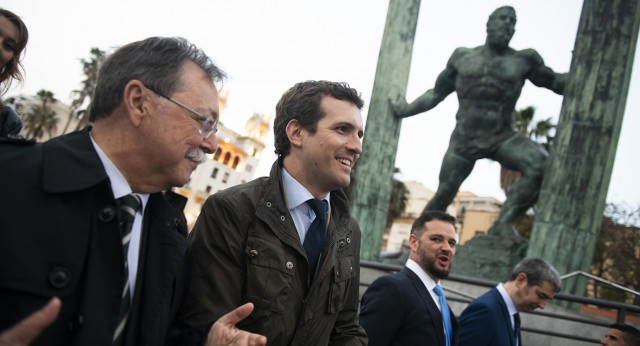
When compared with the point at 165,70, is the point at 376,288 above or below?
below

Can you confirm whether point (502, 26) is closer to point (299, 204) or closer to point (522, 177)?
point (522, 177)

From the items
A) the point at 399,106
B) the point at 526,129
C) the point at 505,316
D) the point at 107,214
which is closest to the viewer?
the point at 107,214

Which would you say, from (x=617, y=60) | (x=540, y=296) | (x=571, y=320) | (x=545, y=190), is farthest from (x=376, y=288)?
(x=617, y=60)

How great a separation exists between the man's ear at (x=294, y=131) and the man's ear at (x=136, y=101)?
881 millimetres

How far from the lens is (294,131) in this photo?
7.73 ft

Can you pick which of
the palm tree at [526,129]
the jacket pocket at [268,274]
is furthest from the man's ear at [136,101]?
the palm tree at [526,129]

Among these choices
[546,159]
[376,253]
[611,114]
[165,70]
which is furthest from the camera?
[376,253]

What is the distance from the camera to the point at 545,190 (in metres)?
5.84

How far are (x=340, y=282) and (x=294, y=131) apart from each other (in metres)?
0.79

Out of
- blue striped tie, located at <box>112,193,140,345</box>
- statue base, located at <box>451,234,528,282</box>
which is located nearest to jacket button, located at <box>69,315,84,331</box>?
blue striped tie, located at <box>112,193,140,345</box>

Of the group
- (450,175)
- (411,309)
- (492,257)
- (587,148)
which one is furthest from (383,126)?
(411,309)

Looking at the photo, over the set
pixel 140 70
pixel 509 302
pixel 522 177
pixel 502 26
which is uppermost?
pixel 502 26

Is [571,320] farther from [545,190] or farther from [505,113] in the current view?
[505,113]

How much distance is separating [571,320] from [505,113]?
2.88 metres
